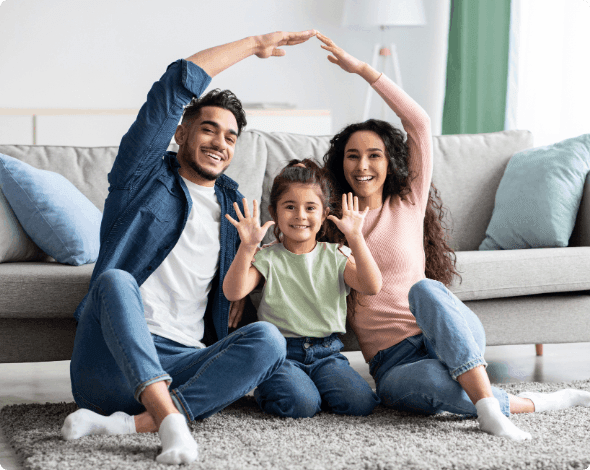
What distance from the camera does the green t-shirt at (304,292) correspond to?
1.52 metres

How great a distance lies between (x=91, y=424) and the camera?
1284mm

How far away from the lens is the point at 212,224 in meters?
1.58

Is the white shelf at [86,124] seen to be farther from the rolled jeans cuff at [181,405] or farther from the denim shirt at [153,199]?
the rolled jeans cuff at [181,405]

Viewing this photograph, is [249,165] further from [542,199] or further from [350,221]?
[542,199]

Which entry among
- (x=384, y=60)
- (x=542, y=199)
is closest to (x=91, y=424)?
(x=542, y=199)

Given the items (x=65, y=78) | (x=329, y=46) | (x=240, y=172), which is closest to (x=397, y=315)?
(x=329, y=46)

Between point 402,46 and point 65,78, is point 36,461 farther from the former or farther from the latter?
point 402,46

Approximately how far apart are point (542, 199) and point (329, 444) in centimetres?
129

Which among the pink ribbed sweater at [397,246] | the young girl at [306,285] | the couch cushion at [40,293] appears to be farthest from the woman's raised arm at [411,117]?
the couch cushion at [40,293]

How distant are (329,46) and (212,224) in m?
0.54

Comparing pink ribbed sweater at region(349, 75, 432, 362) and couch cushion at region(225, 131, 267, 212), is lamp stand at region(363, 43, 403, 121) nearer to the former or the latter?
couch cushion at region(225, 131, 267, 212)

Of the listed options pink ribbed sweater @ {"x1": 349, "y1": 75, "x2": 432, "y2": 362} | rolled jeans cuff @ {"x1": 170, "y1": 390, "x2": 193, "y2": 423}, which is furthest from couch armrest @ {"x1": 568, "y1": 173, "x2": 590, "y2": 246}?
rolled jeans cuff @ {"x1": 170, "y1": 390, "x2": 193, "y2": 423}

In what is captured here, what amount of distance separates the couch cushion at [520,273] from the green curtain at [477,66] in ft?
6.36

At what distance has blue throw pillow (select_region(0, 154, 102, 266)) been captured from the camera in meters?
1.83
